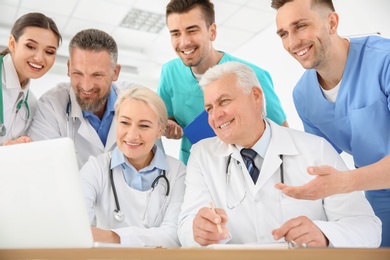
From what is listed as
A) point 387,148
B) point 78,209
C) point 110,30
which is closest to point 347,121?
point 387,148

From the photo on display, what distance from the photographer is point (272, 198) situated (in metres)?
1.50

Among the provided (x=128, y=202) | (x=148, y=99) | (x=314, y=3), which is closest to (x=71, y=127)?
(x=148, y=99)

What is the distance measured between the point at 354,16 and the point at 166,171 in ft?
9.29

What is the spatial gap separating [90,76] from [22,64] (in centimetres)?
34

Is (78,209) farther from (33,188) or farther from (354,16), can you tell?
(354,16)

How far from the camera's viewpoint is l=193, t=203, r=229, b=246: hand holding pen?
1239mm

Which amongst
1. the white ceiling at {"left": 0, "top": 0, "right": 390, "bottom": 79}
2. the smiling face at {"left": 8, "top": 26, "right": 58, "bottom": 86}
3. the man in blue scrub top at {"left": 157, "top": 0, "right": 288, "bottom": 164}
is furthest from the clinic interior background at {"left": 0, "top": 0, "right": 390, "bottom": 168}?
the smiling face at {"left": 8, "top": 26, "right": 58, "bottom": 86}

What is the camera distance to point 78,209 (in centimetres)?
84

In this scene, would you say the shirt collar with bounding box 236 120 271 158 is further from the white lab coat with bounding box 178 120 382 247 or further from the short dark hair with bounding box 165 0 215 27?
the short dark hair with bounding box 165 0 215 27

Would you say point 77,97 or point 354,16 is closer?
point 77,97

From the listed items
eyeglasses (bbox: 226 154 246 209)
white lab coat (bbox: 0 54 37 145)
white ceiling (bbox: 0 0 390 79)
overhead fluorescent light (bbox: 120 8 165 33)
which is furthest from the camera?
overhead fluorescent light (bbox: 120 8 165 33)

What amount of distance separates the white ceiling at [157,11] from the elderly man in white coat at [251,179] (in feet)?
7.62

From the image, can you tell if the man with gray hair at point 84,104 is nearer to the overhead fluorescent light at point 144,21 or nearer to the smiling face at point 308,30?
the smiling face at point 308,30

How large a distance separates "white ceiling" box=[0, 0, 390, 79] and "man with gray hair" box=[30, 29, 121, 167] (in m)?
2.20
